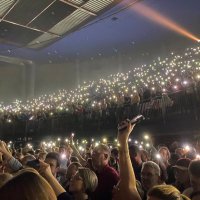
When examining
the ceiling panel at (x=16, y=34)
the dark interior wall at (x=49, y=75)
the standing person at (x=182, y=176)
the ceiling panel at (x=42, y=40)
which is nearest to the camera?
the standing person at (x=182, y=176)

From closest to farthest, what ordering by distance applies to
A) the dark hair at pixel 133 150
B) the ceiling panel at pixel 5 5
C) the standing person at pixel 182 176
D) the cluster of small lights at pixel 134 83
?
the standing person at pixel 182 176
the dark hair at pixel 133 150
the ceiling panel at pixel 5 5
the cluster of small lights at pixel 134 83

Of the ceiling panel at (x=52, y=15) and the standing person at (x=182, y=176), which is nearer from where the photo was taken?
the standing person at (x=182, y=176)

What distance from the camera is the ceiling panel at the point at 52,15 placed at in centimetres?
1508

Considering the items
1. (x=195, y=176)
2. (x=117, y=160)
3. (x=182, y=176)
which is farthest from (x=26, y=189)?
(x=117, y=160)

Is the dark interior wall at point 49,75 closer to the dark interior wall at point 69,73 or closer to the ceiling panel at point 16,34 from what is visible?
the dark interior wall at point 69,73

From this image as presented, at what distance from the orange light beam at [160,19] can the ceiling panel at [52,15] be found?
3.87 metres

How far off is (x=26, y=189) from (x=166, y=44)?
2346 centimetres

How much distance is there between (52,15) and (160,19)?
714 centimetres

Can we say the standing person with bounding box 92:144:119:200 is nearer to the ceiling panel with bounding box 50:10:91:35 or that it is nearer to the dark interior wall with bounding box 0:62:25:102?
the ceiling panel with bounding box 50:10:91:35

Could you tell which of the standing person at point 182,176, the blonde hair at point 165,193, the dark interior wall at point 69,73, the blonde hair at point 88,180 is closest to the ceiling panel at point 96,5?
the standing person at point 182,176

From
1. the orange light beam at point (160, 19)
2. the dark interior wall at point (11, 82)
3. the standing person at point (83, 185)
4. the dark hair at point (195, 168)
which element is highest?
the orange light beam at point (160, 19)

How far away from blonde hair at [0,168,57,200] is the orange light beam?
16.1m

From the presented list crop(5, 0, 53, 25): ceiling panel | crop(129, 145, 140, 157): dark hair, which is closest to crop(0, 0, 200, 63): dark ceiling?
crop(5, 0, 53, 25): ceiling panel

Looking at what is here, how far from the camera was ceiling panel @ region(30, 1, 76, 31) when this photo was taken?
15.1 metres
